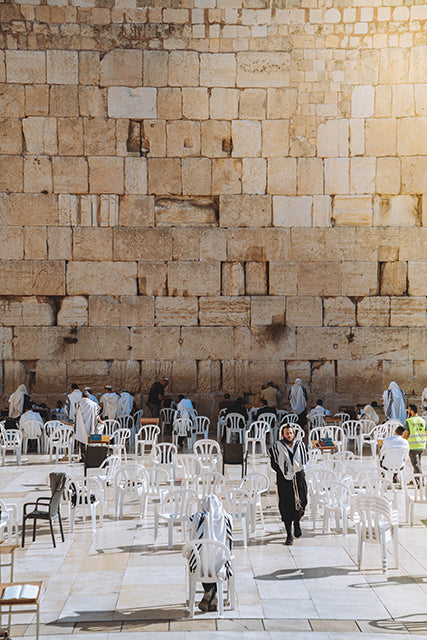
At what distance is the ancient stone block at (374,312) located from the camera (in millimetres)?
19031

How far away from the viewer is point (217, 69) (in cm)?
1895

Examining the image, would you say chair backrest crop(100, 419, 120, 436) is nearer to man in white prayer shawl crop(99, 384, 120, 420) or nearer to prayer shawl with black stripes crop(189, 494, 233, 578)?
man in white prayer shawl crop(99, 384, 120, 420)

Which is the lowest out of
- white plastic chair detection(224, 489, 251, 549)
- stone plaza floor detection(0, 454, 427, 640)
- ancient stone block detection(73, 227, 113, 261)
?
stone plaza floor detection(0, 454, 427, 640)

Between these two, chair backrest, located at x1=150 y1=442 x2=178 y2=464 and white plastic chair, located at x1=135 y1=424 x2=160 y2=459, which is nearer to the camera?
chair backrest, located at x1=150 y1=442 x2=178 y2=464

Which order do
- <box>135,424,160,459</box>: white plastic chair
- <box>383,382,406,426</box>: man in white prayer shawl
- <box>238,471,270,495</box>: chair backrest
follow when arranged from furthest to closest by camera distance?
<box>383,382,406,426</box>: man in white prayer shawl < <box>135,424,160,459</box>: white plastic chair < <box>238,471,270,495</box>: chair backrest

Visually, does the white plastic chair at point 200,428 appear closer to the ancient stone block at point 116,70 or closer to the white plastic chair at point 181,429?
the white plastic chair at point 181,429

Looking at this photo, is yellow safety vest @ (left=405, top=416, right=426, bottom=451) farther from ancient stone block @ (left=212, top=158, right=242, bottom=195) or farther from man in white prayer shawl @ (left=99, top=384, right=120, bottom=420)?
ancient stone block @ (left=212, top=158, right=242, bottom=195)

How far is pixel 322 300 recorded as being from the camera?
62.7 ft

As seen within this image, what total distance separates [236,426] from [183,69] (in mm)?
9117

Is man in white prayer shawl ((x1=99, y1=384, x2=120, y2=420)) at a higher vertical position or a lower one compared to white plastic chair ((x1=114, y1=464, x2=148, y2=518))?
higher

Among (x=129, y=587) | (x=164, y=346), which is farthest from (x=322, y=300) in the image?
(x=129, y=587)

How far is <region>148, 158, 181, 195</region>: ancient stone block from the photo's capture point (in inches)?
749

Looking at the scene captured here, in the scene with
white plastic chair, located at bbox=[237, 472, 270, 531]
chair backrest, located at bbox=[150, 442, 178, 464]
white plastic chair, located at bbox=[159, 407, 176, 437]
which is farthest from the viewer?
white plastic chair, located at bbox=[159, 407, 176, 437]

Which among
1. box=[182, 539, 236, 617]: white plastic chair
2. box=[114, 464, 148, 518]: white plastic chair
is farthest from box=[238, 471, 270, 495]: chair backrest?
box=[182, 539, 236, 617]: white plastic chair
